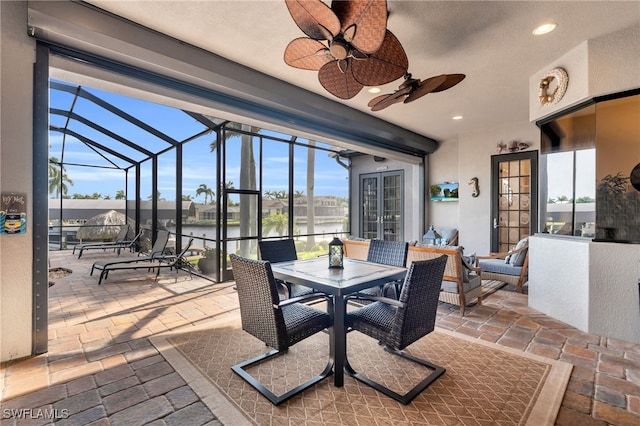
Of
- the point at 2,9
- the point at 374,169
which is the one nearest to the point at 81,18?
the point at 2,9

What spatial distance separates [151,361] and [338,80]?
3.00m

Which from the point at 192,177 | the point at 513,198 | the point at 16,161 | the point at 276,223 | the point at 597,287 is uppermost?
the point at 192,177

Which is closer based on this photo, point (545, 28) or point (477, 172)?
point (545, 28)

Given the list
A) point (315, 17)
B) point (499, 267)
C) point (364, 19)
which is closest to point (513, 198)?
point (499, 267)

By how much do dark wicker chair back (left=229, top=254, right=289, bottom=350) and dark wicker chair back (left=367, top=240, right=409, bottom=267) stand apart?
5.50 ft

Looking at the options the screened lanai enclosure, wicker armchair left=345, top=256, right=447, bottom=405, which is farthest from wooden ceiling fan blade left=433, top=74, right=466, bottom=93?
the screened lanai enclosure

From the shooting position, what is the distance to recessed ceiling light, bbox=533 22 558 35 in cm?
286

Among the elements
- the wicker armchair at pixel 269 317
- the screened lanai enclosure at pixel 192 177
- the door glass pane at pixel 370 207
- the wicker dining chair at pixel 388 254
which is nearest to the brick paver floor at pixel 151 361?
the wicker armchair at pixel 269 317

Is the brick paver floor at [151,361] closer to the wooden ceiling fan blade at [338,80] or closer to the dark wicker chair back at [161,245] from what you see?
the dark wicker chair back at [161,245]

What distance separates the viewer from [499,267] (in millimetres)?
5047

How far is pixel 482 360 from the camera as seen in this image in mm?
2711

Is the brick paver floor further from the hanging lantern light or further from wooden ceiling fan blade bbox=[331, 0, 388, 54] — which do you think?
wooden ceiling fan blade bbox=[331, 0, 388, 54]

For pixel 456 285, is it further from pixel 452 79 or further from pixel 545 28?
pixel 545 28

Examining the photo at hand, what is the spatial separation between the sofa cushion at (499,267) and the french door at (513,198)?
1.20 m
